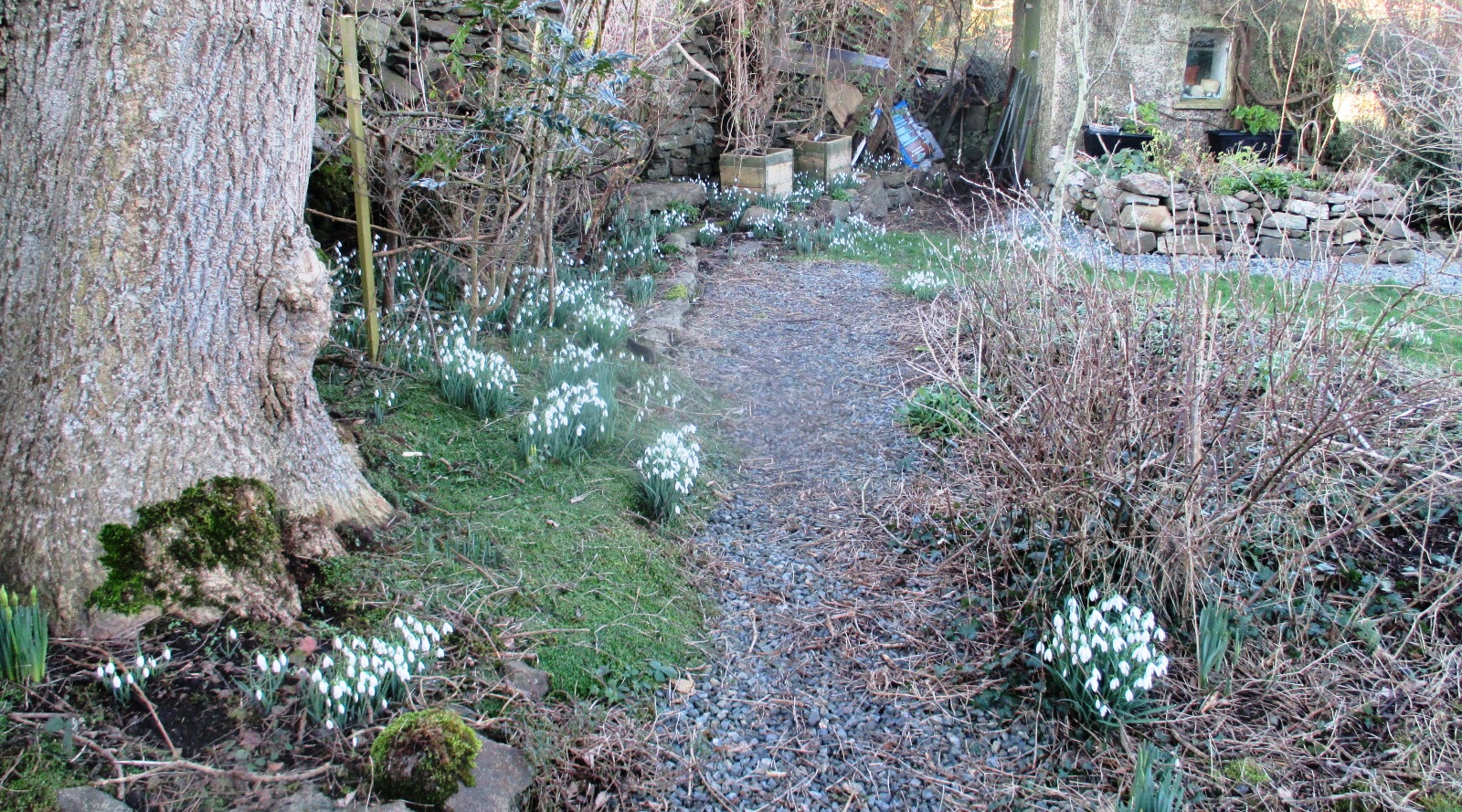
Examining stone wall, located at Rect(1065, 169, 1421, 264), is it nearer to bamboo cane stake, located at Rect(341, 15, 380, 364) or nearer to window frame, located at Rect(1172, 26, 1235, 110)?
window frame, located at Rect(1172, 26, 1235, 110)

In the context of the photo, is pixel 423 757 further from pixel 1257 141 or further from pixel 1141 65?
pixel 1141 65

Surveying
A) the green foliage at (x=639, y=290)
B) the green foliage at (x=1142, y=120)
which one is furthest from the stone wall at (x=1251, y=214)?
the green foliage at (x=639, y=290)

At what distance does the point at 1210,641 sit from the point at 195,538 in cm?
290

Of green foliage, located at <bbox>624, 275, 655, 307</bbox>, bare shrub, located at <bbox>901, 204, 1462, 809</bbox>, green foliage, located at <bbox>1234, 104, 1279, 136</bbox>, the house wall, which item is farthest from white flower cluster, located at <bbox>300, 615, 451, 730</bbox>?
green foliage, located at <bbox>1234, 104, 1279, 136</bbox>

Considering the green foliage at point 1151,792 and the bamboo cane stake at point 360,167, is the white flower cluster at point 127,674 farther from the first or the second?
the green foliage at point 1151,792

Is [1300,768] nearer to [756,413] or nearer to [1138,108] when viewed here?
[756,413]

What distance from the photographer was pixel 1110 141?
A: 11367 millimetres

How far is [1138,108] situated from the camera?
1155cm

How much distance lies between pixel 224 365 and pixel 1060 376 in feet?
8.88

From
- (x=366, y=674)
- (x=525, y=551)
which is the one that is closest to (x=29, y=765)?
(x=366, y=674)

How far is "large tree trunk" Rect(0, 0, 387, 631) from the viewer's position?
233 cm

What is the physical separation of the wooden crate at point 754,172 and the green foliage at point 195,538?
8.20 metres

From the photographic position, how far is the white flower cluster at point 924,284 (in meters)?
6.75

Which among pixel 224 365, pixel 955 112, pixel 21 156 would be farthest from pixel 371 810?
pixel 955 112
